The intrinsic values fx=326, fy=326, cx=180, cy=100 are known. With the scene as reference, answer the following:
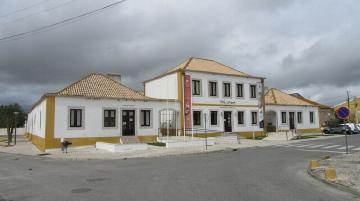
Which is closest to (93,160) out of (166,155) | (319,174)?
(166,155)

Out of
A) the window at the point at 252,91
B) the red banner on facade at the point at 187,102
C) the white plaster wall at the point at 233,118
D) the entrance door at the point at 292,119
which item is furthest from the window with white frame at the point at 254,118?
the red banner on facade at the point at 187,102

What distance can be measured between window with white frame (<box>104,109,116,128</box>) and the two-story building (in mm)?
6923

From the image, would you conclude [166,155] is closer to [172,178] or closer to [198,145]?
[198,145]

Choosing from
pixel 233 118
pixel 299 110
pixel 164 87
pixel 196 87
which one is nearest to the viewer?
pixel 196 87

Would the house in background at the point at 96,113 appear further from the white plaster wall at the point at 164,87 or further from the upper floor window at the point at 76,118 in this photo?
the white plaster wall at the point at 164,87

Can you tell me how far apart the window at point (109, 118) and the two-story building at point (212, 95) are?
6.92 meters

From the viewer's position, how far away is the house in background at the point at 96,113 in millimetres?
25094

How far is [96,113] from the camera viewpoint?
89.0ft

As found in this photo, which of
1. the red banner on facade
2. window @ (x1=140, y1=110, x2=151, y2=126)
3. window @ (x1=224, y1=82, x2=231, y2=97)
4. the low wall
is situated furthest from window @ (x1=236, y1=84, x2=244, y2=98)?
the low wall

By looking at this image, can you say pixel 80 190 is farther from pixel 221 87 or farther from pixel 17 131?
pixel 17 131

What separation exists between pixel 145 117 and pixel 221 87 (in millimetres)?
9760

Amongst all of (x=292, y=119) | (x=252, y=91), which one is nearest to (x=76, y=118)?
(x=252, y=91)

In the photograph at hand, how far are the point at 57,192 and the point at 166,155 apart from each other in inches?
466

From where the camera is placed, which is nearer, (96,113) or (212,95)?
(96,113)
